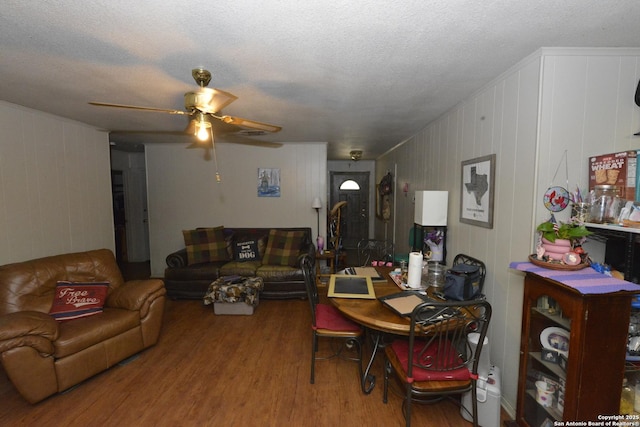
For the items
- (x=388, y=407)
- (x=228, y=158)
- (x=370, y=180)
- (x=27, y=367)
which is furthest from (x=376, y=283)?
(x=370, y=180)

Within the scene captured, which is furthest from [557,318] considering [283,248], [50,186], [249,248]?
[50,186]

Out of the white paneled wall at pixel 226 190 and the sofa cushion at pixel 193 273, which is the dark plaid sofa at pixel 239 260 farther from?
the white paneled wall at pixel 226 190

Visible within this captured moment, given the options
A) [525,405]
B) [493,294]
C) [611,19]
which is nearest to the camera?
[611,19]

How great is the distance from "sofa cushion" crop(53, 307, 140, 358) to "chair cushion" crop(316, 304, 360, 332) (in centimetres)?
170

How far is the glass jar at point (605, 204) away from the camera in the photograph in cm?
141

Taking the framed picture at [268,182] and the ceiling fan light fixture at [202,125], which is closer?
the ceiling fan light fixture at [202,125]

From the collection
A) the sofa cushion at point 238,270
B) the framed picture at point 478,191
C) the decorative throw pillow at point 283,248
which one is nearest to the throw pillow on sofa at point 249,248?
the decorative throw pillow at point 283,248

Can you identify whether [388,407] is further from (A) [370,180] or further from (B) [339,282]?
(A) [370,180]

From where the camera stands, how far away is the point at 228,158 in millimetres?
4879

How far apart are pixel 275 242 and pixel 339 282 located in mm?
2233

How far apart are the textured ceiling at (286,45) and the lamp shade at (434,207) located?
881 mm

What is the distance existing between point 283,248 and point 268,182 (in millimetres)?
1317

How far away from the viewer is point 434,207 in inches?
111

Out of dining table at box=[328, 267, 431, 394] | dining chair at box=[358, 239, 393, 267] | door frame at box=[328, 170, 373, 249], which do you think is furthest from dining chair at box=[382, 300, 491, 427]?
door frame at box=[328, 170, 373, 249]
